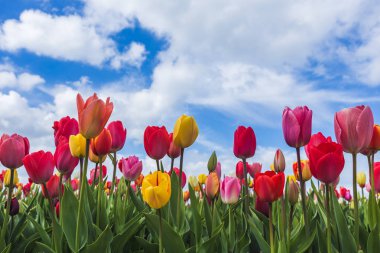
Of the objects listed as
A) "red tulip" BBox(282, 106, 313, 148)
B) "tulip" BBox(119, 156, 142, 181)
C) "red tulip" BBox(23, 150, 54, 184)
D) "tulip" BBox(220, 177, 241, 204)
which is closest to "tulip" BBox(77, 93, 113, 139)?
"red tulip" BBox(23, 150, 54, 184)

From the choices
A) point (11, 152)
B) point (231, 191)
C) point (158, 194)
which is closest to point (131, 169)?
point (231, 191)

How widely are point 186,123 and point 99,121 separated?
581 millimetres

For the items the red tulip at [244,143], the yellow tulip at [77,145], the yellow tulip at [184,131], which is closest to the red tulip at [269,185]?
the yellow tulip at [184,131]

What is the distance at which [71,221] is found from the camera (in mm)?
2416

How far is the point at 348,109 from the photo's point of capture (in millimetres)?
2014

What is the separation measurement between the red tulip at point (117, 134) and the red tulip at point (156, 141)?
0.49 metres

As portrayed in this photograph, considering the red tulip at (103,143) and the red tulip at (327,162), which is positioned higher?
the red tulip at (103,143)

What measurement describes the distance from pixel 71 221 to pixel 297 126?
1.37 m

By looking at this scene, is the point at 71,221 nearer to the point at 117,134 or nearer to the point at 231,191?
the point at 117,134

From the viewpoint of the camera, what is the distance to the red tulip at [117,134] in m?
3.20

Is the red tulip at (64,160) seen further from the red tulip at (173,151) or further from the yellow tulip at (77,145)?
the red tulip at (173,151)

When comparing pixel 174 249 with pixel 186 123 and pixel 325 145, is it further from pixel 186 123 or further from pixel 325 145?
pixel 325 145

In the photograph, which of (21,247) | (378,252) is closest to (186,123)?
(378,252)

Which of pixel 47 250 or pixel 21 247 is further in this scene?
pixel 21 247
